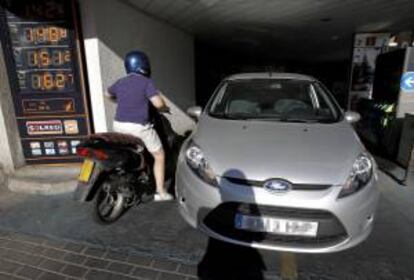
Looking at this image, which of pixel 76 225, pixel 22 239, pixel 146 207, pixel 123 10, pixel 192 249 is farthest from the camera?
pixel 123 10

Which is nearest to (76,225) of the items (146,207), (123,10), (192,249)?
(146,207)

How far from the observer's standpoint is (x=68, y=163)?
4574 millimetres

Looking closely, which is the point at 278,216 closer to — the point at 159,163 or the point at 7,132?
the point at 159,163

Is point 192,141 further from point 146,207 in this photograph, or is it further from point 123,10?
point 123,10

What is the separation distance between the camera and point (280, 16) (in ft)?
23.7

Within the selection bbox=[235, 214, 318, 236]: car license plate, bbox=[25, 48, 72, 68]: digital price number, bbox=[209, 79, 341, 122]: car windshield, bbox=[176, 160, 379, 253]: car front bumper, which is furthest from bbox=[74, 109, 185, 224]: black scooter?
bbox=[25, 48, 72, 68]: digital price number

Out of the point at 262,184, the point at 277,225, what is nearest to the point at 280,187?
the point at 262,184

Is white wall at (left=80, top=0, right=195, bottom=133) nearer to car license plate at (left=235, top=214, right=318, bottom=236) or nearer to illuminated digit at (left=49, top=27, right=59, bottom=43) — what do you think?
illuminated digit at (left=49, top=27, right=59, bottom=43)

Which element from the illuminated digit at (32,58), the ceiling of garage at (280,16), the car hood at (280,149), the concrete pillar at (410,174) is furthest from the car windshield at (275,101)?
the ceiling of garage at (280,16)

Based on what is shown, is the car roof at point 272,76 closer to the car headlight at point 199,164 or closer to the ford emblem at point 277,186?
the car headlight at point 199,164

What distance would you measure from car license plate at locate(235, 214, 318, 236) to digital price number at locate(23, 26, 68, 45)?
350 cm

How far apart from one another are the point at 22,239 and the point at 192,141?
1.95 metres

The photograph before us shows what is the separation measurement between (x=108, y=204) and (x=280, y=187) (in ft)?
6.50

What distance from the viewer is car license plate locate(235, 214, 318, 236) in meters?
2.25
